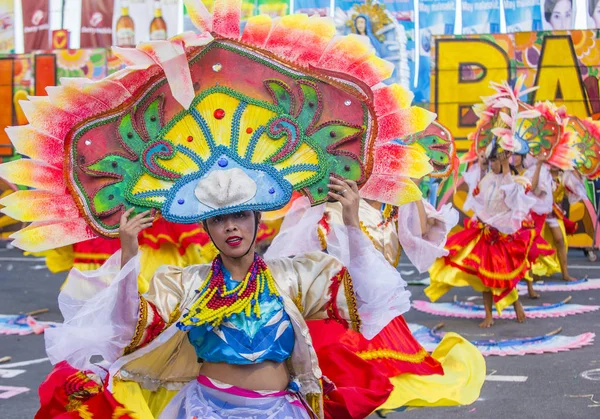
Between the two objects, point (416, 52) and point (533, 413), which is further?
point (416, 52)

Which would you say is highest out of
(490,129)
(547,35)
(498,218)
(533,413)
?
(547,35)

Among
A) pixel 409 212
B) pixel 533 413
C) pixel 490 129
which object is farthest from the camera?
pixel 490 129

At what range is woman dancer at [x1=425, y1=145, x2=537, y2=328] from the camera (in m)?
9.52

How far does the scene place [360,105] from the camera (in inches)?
143

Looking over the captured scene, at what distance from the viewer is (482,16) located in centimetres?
2002

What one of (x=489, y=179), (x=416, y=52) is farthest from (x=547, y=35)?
(x=489, y=179)

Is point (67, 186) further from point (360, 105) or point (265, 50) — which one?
point (360, 105)

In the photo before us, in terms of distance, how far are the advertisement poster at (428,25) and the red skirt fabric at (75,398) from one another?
16.8m

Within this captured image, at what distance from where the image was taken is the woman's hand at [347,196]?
351 centimetres

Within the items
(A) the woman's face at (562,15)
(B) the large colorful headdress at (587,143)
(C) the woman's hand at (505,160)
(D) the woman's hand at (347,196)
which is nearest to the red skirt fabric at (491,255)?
(C) the woman's hand at (505,160)

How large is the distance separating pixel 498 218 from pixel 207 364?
6604 millimetres

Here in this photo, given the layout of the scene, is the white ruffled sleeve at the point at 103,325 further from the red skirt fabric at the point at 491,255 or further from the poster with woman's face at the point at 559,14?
the poster with woman's face at the point at 559,14

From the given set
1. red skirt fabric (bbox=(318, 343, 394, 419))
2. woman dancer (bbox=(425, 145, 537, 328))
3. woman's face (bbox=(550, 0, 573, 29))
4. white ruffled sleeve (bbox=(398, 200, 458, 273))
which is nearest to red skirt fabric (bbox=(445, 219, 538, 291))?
woman dancer (bbox=(425, 145, 537, 328))

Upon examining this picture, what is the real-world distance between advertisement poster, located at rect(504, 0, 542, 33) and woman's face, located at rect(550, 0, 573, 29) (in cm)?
37
